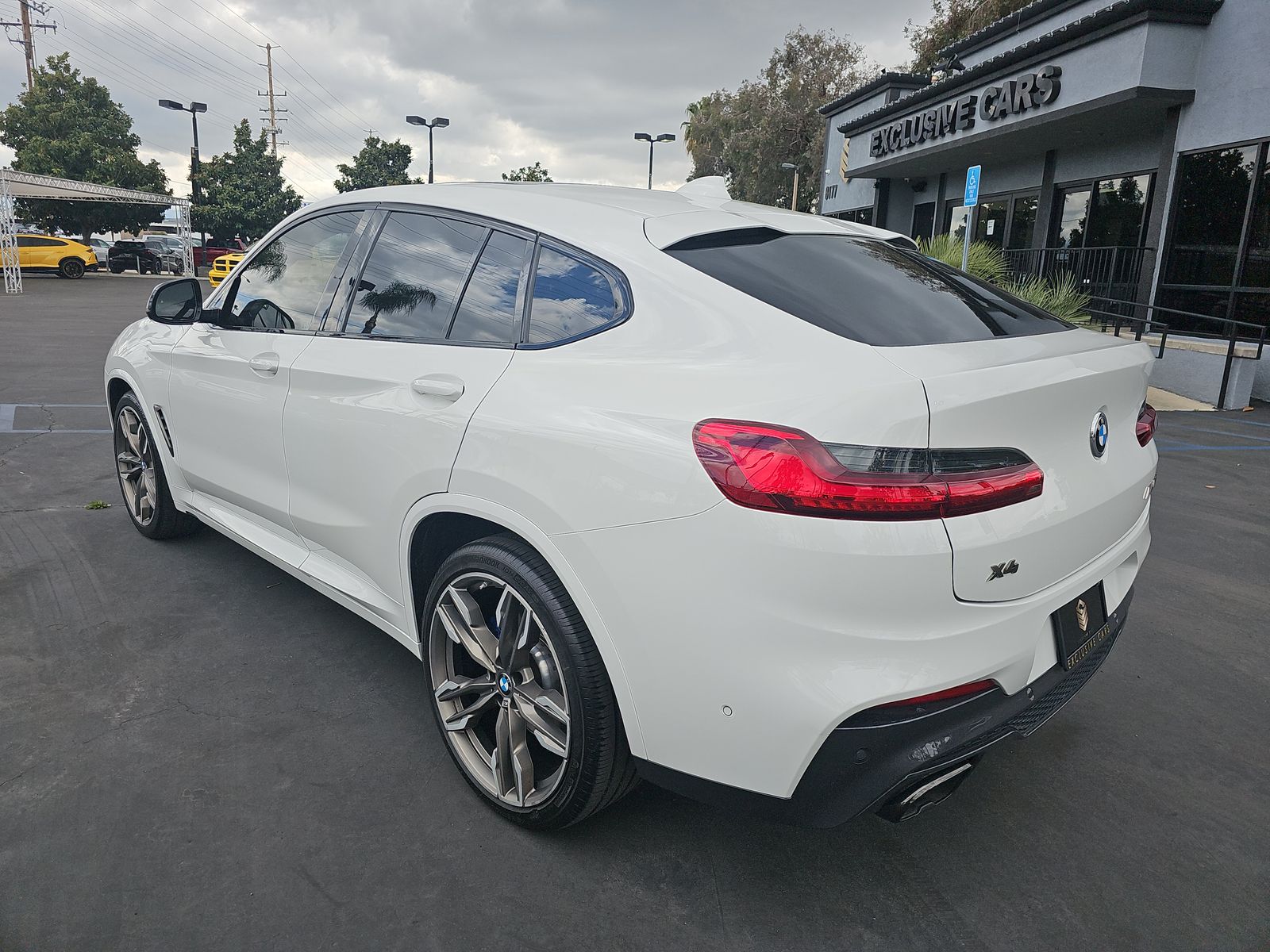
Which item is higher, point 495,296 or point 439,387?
point 495,296

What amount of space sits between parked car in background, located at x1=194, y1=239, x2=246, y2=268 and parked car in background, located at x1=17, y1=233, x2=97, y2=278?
4.98 metres

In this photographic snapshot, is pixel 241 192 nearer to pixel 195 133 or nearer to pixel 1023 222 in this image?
pixel 195 133

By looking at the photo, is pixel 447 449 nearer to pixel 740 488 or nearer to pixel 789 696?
pixel 740 488

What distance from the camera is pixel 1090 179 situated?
15.8 metres

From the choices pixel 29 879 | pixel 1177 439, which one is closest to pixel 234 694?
pixel 29 879

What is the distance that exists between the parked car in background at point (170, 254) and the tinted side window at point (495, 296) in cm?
4254

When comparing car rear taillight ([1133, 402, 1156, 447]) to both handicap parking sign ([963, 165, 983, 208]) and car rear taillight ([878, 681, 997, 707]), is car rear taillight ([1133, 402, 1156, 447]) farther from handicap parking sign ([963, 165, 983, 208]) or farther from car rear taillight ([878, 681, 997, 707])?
handicap parking sign ([963, 165, 983, 208])

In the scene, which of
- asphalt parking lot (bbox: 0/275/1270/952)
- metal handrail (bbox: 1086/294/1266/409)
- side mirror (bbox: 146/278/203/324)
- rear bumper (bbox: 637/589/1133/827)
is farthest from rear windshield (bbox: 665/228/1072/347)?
metal handrail (bbox: 1086/294/1266/409)

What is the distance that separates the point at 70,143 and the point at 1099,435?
50.3 meters

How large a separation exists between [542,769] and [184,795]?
104cm

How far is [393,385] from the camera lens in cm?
268

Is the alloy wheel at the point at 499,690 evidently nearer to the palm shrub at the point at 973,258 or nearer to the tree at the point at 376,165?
the palm shrub at the point at 973,258

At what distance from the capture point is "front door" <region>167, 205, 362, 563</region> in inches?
129

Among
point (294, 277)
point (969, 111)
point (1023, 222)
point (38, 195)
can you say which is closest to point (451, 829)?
point (294, 277)
